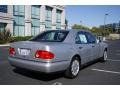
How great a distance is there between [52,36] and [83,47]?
3.70 feet

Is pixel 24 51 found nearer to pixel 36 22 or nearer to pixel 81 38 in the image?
pixel 81 38

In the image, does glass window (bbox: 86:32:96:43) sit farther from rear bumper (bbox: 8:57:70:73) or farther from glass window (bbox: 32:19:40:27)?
glass window (bbox: 32:19:40:27)

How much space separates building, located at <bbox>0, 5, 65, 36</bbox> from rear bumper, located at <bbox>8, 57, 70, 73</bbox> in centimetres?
2107

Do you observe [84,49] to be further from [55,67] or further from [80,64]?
[55,67]

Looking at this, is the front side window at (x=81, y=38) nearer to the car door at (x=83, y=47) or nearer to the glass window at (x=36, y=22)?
the car door at (x=83, y=47)

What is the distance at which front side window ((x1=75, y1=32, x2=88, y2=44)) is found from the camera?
6759mm

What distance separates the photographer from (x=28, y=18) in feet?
103

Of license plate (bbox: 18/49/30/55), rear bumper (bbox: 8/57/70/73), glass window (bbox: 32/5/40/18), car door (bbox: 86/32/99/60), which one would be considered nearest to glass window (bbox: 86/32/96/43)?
car door (bbox: 86/32/99/60)

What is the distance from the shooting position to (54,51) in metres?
5.54

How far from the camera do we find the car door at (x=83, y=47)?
6693 mm

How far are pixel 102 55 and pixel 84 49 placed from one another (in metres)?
2.60

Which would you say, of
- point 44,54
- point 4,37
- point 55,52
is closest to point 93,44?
point 55,52
